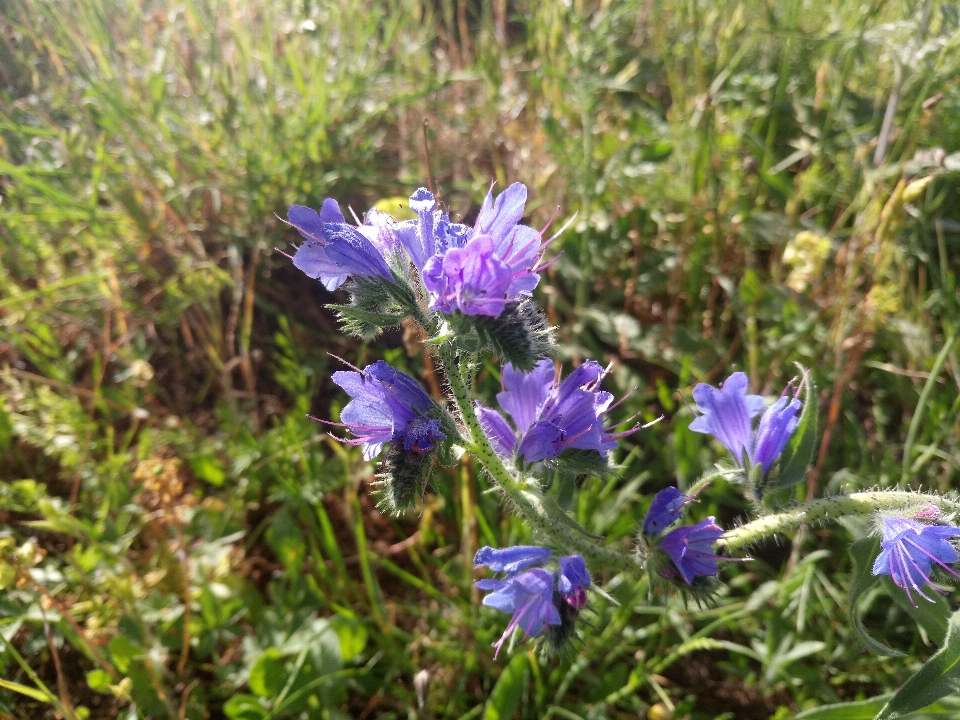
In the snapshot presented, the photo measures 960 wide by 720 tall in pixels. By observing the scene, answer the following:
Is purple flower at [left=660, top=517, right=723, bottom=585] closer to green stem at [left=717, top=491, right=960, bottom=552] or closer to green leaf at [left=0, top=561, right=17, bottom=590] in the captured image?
green stem at [left=717, top=491, right=960, bottom=552]

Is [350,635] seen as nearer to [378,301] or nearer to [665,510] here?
[665,510]

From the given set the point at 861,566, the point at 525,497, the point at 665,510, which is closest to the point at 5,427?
the point at 525,497

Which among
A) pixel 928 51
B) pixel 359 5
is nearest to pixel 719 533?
pixel 928 51

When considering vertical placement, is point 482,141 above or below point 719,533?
above

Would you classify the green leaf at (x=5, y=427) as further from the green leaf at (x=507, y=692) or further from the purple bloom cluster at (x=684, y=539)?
the purple bloom cluster at (x=684, y=539)

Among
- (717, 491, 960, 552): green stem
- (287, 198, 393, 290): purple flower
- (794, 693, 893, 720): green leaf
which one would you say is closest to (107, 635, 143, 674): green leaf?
(287, 198, 393, 290): purple flower

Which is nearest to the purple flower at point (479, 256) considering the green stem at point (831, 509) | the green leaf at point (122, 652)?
the green stem at point (831, 509)

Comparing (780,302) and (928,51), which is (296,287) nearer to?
(780,302)
